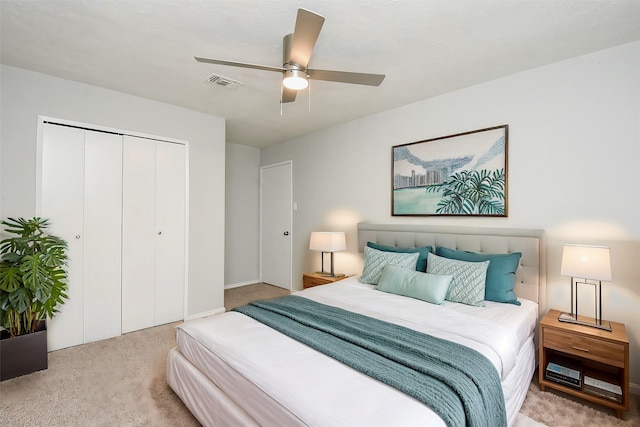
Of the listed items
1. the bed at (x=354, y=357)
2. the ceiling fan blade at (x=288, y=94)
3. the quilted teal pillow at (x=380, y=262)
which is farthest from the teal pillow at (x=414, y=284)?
the ceiling fan blade at (x=288, y=94)

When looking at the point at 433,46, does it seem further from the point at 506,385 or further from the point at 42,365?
the point at 42,365

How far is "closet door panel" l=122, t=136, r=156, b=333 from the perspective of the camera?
3244mm

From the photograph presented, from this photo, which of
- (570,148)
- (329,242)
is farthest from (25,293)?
(570,148)

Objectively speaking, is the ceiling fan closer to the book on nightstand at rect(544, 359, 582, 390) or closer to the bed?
the bed

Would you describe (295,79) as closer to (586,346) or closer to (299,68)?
(299,68)

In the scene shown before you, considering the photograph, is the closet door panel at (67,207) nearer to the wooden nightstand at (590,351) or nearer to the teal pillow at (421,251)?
the teal pillow at (421,251)

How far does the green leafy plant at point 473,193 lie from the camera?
2768 millimetres

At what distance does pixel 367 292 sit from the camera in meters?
2.76

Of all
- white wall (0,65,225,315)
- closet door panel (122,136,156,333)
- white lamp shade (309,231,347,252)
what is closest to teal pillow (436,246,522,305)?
white lamp shade (309,231,347,252)

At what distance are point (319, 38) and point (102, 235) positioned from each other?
9.26 ft

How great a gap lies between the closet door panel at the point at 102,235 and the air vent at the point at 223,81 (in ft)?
4.12

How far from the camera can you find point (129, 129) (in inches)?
128

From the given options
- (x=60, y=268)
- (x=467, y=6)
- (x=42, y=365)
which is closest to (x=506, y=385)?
(x=467, y=6)

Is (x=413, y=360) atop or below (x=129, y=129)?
below
